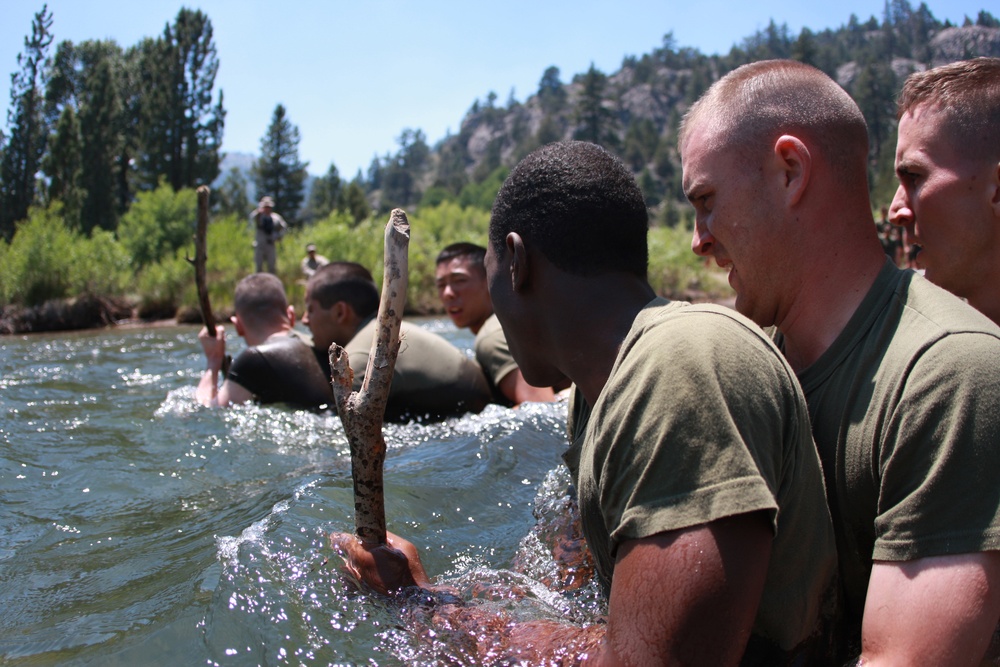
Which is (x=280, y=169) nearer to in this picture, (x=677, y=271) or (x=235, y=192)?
(x=235, y=192)

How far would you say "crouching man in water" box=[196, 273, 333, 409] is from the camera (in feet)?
22.6

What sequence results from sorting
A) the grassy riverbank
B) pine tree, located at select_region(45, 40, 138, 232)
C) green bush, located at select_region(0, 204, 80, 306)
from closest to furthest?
green bush, located at select_region(0, 204, 80, 306) → the grassy riverbank → pine tree, located at select_region(45, 40, 138, 232)

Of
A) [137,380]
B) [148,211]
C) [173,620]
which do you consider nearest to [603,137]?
[148,211]

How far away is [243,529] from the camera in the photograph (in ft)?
13.3

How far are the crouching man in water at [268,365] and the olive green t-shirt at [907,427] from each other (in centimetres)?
549

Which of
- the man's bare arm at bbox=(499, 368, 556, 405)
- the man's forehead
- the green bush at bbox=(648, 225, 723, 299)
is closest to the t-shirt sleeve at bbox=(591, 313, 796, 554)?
the man's bare arm at bbox=(499, 368, 556, 405)

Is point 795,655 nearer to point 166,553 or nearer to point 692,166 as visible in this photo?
point 692,166

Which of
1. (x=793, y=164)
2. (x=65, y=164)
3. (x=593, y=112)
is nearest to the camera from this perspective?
(x=793, y=164)

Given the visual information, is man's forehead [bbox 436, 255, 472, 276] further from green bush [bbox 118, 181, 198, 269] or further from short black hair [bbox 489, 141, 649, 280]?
green bush [bbox 118, 181, 198, 269]

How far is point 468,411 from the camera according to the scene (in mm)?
6801

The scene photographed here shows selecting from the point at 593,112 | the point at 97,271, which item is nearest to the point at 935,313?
the point at 97,271

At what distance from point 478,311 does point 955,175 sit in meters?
5.18

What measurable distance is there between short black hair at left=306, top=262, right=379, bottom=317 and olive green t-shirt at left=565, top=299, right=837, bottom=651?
5529 mm

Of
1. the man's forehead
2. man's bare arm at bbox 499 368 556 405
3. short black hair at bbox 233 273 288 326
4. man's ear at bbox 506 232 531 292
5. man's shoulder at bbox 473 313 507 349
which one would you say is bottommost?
man's bare arm at bbox 499 368 556 405
